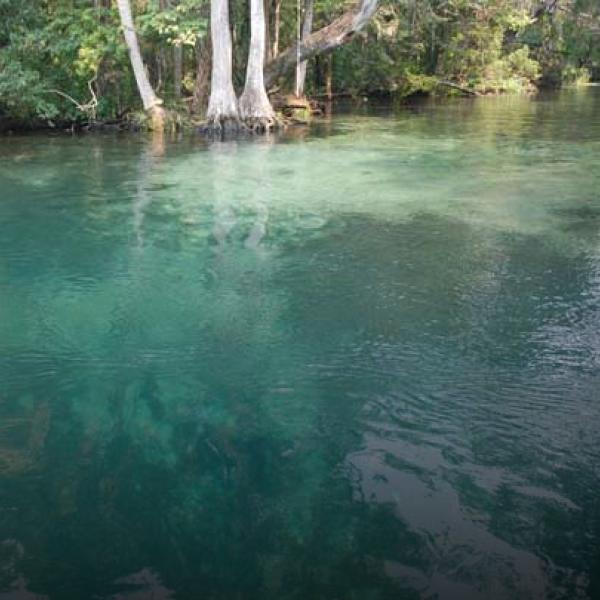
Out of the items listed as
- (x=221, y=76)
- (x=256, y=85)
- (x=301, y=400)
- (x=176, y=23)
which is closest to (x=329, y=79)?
(x=256, y=85)

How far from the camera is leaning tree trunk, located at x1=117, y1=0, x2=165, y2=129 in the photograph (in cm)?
2058

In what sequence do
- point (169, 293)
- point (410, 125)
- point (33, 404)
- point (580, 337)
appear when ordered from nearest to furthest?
point (33, 404) → point (580, 337) → point (169, 293) → point (410, 125)

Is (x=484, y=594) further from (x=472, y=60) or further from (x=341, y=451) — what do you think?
(x=472, y=60)

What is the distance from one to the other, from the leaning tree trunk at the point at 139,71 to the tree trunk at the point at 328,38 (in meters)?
4.96

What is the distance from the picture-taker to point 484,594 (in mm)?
3793

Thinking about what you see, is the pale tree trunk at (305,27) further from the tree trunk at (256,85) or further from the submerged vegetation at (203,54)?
the tree trunk at (256,85)

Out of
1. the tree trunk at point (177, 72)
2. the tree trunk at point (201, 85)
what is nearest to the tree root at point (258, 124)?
the tree trunk at point (201, 85)

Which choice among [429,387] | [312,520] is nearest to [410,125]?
[429,387]

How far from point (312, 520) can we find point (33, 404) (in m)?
2.54

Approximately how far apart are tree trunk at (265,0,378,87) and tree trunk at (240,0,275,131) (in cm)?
330

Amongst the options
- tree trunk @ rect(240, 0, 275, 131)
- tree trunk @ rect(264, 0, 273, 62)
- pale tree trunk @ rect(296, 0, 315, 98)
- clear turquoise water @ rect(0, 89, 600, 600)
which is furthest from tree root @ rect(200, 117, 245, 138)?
clear turquoise water @ rect(0, 89, 600, 600)

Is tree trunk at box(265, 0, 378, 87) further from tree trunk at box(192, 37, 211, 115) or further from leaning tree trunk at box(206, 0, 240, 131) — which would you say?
leaning tree trunk at box(206, 0, 240, 131)

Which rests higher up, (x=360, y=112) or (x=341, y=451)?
(x=360, y=112)

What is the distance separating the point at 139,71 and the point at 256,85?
3.37m
